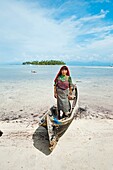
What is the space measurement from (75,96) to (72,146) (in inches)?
82.2

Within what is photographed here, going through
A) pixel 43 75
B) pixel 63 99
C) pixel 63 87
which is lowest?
pixel 43 75

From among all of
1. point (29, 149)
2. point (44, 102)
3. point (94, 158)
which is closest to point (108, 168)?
point (94, 158)

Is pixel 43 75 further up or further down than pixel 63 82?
further down

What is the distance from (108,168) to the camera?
3.38 metres

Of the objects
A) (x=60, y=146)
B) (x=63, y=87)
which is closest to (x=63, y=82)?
(x=63, y=87)

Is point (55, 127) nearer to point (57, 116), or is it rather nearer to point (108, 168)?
point (57, 116)

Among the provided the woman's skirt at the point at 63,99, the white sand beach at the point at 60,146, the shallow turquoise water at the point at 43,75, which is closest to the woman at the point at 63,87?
the woman's skirt at the point at 63,99

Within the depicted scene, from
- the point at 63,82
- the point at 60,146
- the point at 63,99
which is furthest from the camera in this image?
the point at 63,99

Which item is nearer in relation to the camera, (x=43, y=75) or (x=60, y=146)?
(x=60, y=146)

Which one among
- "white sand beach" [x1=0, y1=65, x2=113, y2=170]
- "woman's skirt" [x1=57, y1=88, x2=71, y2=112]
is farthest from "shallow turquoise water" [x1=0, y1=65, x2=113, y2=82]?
"woman's skirt" [x1=57, y1=88, x2=71, y2=112]

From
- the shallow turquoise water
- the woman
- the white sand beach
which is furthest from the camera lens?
the shallow turquoise water

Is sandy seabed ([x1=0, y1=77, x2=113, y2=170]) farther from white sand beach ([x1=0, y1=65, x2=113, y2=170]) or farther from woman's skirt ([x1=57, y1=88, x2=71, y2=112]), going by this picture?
woman's skirt ([x1=57, y1=88, x2=71, y2=112])

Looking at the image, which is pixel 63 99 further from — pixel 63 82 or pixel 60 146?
pixel 60 146

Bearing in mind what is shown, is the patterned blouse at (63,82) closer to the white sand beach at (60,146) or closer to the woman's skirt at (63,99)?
the woman's skirt at (63,99)
